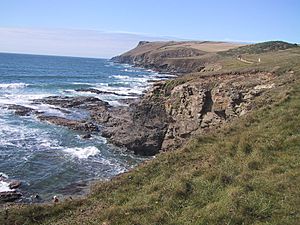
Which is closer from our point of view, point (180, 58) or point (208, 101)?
point (208, 101)

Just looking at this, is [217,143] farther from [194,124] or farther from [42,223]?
[194,124]

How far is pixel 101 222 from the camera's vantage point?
11281 mm

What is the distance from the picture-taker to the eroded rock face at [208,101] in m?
26.1

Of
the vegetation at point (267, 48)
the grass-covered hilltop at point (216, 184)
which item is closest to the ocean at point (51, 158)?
the grass-covered hilltop at point (216, 184)

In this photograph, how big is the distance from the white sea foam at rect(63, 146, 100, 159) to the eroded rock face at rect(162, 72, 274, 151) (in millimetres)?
5687

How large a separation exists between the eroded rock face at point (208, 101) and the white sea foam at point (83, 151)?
5687 millimetres

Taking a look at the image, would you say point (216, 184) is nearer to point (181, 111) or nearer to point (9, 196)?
point (9, 196)

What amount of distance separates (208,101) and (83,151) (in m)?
10.8

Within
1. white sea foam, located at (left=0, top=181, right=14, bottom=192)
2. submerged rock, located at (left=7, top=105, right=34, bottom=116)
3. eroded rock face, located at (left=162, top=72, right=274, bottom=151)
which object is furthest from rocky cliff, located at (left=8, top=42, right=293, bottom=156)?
white sea foam, located at (left=0, top=181, right=14, bottom=192)

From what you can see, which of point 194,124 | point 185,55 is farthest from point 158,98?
point 185,55

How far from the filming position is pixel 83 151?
31406 millimetres

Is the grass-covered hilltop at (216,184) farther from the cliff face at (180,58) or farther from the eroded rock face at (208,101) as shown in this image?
the cliff face at (180,58)

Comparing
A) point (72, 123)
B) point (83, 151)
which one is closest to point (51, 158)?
point (83, 151)

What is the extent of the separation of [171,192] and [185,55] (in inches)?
5322
